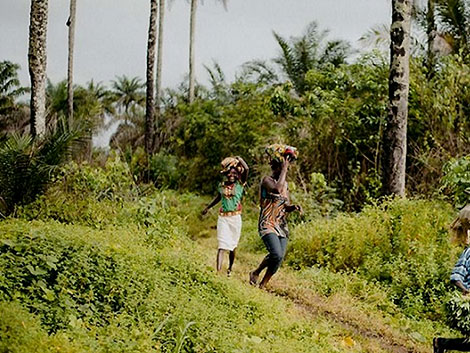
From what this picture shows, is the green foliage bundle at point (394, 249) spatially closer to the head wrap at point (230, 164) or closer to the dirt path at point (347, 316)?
the dirt path at point (347, 316)

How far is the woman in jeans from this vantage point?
Answer: 9016 millimetres

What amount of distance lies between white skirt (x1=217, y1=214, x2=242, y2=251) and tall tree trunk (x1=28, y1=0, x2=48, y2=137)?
462cm

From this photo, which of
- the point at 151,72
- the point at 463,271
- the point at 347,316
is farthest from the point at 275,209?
Answer: the point at 151,72

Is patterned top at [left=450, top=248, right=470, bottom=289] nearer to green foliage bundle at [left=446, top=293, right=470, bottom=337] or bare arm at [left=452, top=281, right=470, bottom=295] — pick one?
bare arm at [left=452, top=281, right=470, bottom=295]

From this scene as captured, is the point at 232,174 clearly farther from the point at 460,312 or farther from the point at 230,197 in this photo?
the point at 460,312

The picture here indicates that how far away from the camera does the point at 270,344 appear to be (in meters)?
6.31

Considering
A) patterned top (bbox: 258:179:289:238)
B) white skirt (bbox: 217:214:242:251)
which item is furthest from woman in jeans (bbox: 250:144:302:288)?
white skirt (bbox: 217:214:242:251)

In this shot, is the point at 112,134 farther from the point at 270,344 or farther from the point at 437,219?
the point at 270,344

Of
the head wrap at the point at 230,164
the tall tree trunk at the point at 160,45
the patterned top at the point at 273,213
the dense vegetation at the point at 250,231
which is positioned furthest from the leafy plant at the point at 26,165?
the tall tree trunk at the point at 160,45

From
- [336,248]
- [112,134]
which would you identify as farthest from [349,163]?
[112,134]

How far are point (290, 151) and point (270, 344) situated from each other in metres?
3.43

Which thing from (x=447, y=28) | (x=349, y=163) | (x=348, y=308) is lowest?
(x=348, y=308)

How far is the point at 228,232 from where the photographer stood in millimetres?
9828

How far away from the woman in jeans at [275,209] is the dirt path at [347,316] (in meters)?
0.48
